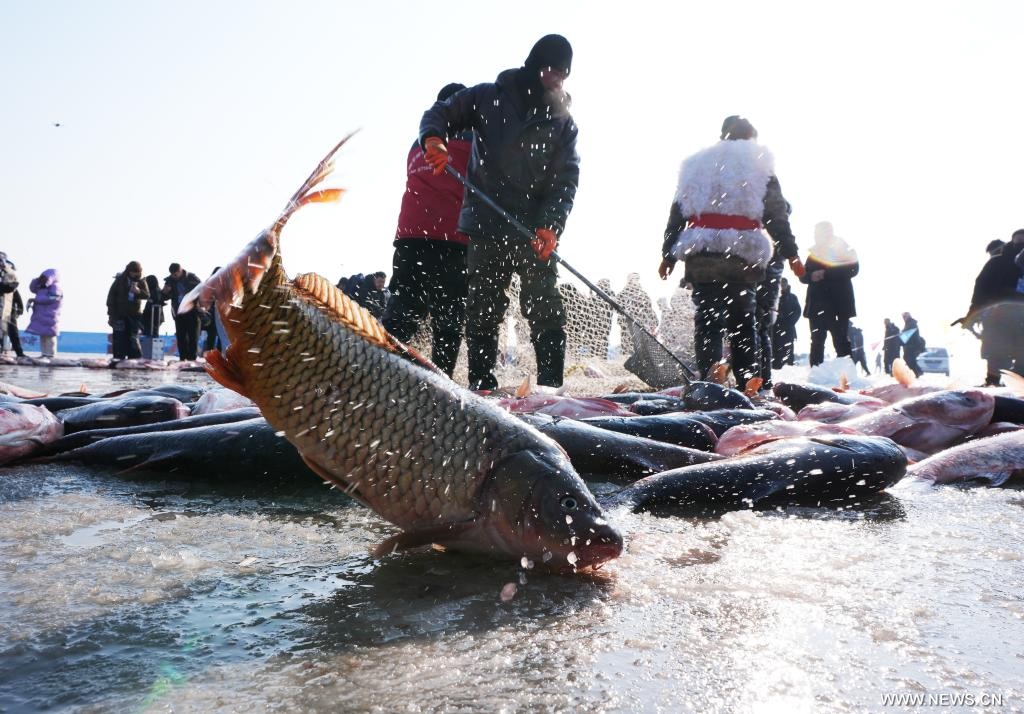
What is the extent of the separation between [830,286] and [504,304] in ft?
24.5

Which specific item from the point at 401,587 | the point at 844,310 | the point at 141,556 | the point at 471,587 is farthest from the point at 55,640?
the point at 844,310

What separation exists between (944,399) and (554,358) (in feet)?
10.8

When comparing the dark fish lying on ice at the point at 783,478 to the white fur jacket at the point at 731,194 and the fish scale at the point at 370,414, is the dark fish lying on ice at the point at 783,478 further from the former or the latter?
the white fur jacket at the point at 731,194

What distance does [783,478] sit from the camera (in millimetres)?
3174

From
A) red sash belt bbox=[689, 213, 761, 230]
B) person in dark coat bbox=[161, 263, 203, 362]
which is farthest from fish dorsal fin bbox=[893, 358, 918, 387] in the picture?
person in dark coat bbox=[161, 263, 203, 362]

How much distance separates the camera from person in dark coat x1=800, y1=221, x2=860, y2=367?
40.1 ft

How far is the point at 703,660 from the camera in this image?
4.78 ft

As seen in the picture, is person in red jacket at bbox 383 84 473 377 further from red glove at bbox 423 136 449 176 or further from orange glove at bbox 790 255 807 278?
orange glove at bbox 790 255 807 278

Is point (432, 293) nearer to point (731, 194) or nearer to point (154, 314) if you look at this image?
point (731, 194)

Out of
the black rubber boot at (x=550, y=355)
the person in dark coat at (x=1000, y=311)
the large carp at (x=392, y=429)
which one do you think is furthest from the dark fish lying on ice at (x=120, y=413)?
the person in dark coat at (x=1000, y=311)

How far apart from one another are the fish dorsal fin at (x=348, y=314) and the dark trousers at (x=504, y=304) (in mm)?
4174

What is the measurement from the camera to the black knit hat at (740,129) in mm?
7566

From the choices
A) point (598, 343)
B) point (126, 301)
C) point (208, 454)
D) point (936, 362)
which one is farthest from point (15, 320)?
point (936, 362)

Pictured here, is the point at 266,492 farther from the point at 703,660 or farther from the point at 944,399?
the point at 944,399
